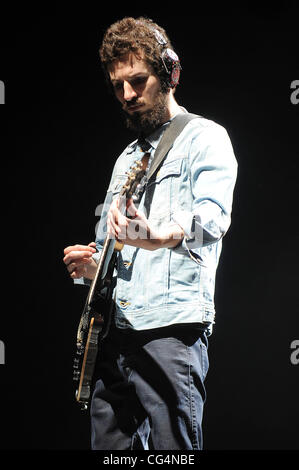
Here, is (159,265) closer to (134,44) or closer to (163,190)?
(163,190)

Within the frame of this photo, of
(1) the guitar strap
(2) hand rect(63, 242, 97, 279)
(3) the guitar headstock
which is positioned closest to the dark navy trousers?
(2) hand rect(63, 242, 97, 279)

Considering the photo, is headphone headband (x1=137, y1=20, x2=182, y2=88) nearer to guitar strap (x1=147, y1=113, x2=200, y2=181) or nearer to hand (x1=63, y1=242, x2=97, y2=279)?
guitar strap (x1=147, y1=113, x2=200, y2=181)

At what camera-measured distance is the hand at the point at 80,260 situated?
5.16 ft

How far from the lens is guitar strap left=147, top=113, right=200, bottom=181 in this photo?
1.50 m

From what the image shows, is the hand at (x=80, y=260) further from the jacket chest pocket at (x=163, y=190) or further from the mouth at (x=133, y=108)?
the mouth at (x=133, y=108)

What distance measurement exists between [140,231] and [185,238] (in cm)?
12

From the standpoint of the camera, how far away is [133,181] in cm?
141

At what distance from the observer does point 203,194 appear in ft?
4.24

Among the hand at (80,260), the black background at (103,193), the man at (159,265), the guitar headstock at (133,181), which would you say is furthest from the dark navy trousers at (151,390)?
the black background at (103,193)

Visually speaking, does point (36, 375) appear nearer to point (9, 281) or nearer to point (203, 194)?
point (9, 281)

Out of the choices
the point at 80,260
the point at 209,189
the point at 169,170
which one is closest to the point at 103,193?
the point at 80,260

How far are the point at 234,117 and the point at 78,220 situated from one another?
103 centimetres

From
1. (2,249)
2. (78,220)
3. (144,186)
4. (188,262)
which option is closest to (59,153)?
(78,220)

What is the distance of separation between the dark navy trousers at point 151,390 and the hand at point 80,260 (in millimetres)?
242
